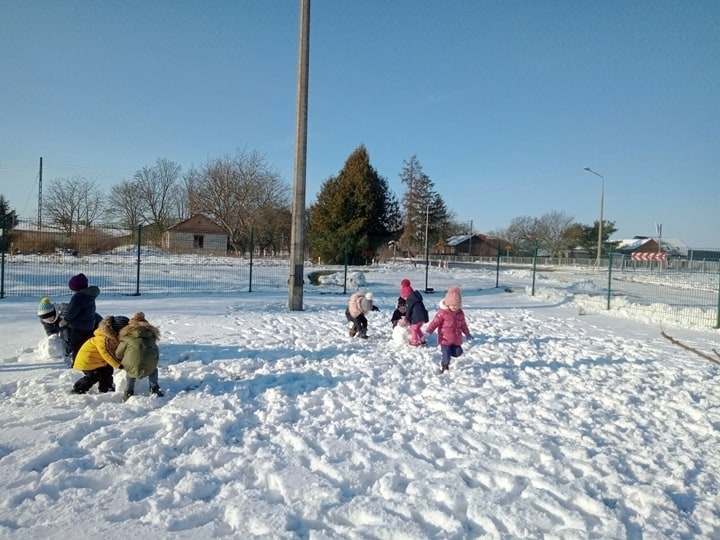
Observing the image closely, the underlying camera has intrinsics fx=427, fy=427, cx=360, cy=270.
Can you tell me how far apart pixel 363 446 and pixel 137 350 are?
262 centimetres

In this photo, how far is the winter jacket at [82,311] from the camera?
17.7 feet

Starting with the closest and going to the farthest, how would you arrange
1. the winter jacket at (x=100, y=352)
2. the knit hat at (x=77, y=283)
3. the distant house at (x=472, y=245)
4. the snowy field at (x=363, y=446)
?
the snowy field at (x=363, y=446) < the winter jacket at (x=100, y=352) < the knit hat at (x=77, y=283) < the distant house at (x=472, y=245)

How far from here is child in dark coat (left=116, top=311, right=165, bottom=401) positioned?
14.9 ft

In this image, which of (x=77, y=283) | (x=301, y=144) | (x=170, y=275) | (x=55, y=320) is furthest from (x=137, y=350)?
(x=170, y=275)

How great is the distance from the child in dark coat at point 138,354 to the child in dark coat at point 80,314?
A: 1119 mm

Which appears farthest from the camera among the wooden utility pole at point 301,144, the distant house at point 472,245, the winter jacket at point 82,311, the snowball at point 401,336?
the distant house at point 472,245

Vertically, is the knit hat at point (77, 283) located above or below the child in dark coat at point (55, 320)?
above

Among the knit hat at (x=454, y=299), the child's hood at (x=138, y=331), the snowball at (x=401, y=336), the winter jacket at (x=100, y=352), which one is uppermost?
the knit hat at (x=454, y=299)

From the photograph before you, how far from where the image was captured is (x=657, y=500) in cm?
301

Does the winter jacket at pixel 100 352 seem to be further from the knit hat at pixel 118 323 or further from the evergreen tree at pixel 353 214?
the evergreen tree at pixel 353 214

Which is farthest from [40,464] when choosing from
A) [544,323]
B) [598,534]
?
[544,323]

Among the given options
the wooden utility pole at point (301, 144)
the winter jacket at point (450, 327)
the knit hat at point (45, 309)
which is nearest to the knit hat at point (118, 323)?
the knit hat at point (45, 309)

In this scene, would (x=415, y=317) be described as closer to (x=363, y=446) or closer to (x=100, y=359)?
(x=363, y=446)

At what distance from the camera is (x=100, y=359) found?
474 centimetres
